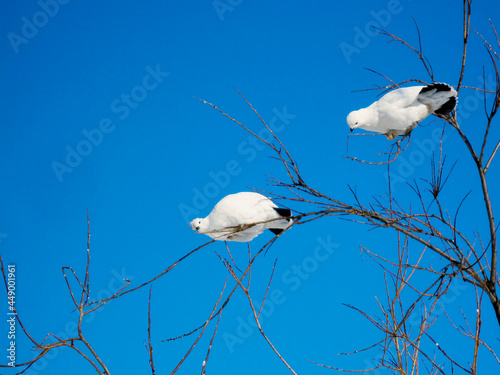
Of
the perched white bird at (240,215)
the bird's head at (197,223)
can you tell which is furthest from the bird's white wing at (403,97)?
the bird's head at (197,223)

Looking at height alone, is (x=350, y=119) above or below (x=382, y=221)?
above

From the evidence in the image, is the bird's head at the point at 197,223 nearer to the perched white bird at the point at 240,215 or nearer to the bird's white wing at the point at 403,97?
the perched white bird at the point at 240,215

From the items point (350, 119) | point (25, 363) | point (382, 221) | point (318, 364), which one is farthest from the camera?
point (350, 119)

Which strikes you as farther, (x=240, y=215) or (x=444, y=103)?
(x=444, y=103)

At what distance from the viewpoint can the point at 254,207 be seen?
2.96 m

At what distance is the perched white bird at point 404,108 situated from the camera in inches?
119

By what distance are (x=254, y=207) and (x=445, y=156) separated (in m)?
1.07

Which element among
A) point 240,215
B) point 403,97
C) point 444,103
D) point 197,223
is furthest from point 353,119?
point 197,223

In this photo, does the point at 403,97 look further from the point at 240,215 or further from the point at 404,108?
the point at 240,215

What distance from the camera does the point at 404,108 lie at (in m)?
3.17

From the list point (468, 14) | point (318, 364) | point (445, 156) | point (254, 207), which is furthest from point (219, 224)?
point (468, 14)

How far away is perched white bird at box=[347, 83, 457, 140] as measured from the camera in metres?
3.03

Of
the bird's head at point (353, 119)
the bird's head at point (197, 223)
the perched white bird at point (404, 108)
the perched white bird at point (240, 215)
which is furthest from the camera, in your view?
the bird's head at point (353, 119)

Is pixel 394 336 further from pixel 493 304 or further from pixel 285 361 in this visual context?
pixel 285 361
